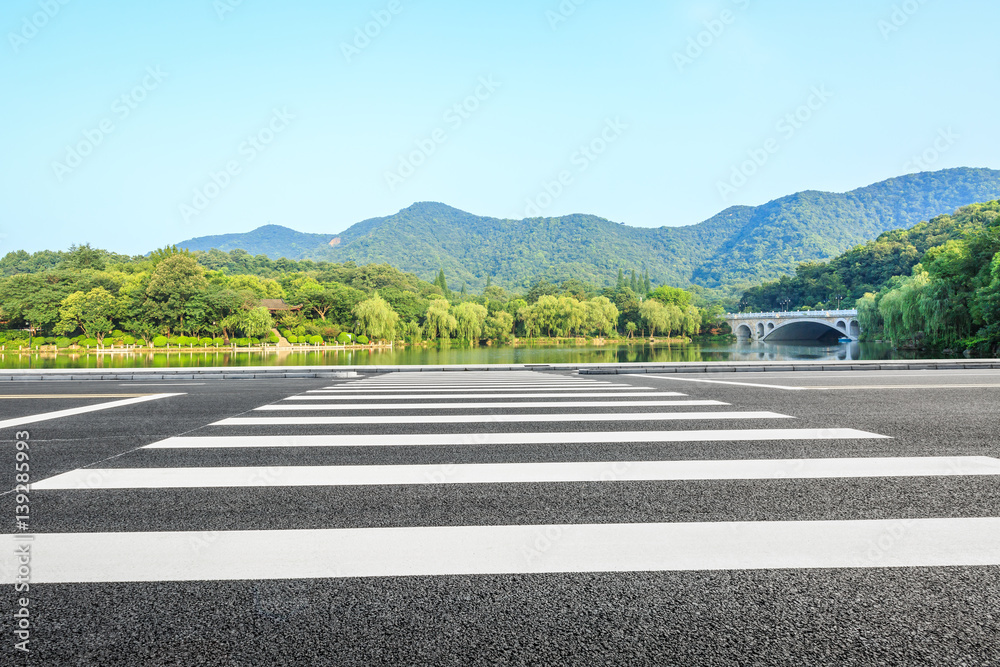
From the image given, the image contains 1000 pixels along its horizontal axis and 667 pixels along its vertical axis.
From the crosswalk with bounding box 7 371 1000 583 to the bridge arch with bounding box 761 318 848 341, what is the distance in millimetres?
87008

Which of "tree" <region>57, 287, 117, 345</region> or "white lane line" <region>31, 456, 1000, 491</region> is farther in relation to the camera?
"tree" <region>57, 287, 117, 345</region>

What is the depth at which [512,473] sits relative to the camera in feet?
14.2

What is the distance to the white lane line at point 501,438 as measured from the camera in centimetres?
549

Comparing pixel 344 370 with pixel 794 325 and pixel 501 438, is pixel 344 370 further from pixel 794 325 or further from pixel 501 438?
pixel 794 325

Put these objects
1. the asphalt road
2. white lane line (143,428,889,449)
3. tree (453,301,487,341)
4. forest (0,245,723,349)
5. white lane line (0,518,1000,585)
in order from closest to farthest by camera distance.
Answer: the asphalt road < white lane line (0,518,1000,585) < white lane line (143,428,889,449) < tree (453,301,487,341) < forest (0,245,723,349)

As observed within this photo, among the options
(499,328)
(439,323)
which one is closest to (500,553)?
(439,323)

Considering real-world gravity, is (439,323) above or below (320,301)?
below

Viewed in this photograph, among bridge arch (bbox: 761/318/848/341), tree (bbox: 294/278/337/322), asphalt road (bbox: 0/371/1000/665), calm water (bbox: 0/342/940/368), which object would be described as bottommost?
calm water (bbox: 0/342/940/368)

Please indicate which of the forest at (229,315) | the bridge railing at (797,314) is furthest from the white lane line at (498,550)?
the bridge railing at (797,314)

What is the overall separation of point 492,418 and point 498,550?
424 cm

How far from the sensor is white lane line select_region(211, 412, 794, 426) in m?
6.80

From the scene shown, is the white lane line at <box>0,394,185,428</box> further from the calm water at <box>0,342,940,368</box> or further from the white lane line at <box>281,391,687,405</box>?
the calm water at <box>0,342,940,368</box>

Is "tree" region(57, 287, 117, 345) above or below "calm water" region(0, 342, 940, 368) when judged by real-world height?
above

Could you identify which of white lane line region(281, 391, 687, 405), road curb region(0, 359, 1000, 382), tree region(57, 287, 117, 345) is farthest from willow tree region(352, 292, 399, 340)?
white lane line region(281, 391, 687, 405)
